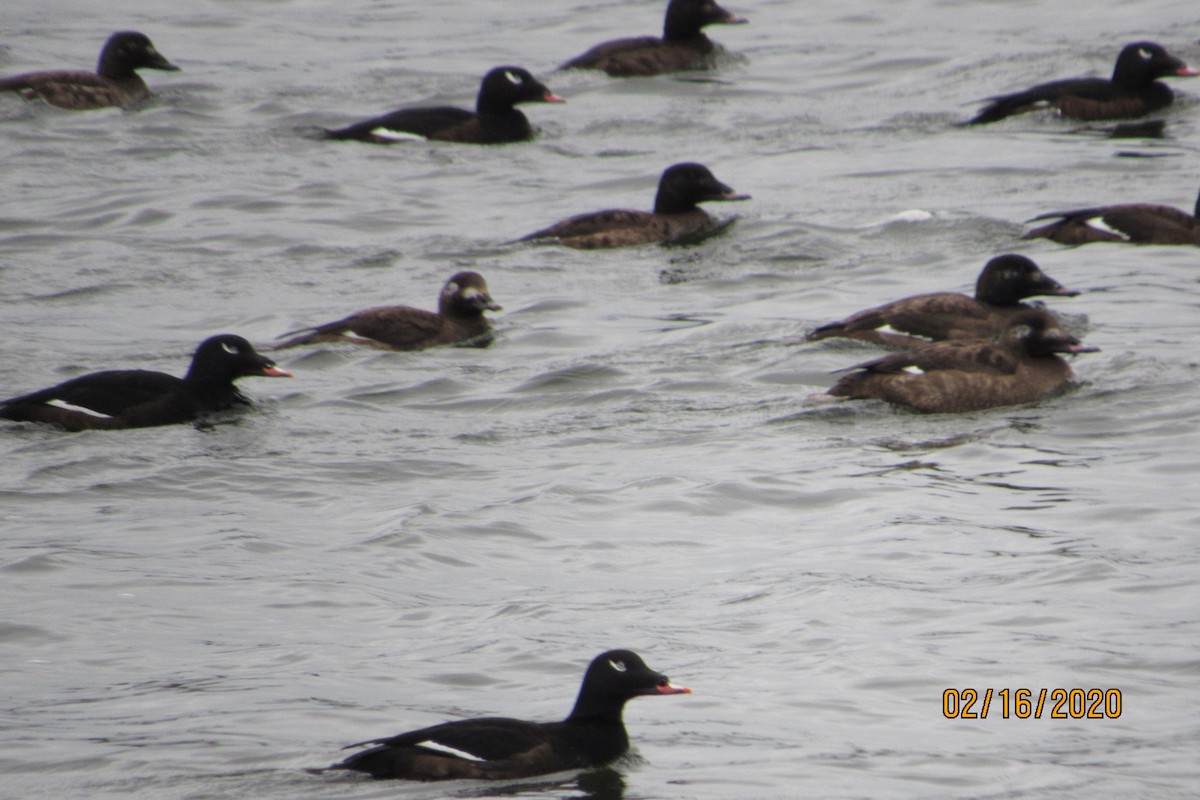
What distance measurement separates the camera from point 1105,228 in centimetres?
1498

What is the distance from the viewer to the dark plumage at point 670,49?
22.3 metres

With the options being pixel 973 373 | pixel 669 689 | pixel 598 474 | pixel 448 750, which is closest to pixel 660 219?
pixel 973 373

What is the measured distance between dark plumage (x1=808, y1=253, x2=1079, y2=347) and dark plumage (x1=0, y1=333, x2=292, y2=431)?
379cm

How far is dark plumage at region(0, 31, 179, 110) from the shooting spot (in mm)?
21219

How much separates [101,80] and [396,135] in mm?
4161

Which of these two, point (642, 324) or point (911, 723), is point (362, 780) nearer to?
point (911, 723)

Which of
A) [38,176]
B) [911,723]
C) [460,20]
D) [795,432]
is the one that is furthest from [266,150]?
[911,723]

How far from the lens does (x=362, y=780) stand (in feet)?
20.8

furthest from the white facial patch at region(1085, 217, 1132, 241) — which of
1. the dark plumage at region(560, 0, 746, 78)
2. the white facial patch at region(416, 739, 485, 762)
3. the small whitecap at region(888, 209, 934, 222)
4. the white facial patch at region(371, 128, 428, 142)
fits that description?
the white facial patch at region(416, 739, 485, 762)

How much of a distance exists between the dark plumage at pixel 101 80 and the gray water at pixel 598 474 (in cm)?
26

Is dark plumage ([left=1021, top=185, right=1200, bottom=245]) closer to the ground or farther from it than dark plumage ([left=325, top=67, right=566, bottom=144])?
closer to the ground
